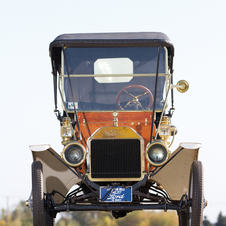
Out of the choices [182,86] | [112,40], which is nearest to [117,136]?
[182,86]

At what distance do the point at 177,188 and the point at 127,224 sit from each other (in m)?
3.15

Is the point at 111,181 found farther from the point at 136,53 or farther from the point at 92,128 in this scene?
the point at 136,53

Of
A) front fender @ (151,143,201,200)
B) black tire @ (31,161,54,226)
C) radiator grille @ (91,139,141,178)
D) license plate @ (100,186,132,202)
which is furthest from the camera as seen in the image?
front fender @ (151,143,201,200)

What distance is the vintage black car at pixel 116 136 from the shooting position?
26.5 feet

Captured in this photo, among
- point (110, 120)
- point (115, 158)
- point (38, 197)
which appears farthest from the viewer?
point (110, 120)

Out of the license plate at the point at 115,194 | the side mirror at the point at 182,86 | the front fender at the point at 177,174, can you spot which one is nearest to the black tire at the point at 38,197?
the license plate at the point at 115,194

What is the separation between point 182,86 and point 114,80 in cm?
119

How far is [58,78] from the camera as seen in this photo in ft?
30.5

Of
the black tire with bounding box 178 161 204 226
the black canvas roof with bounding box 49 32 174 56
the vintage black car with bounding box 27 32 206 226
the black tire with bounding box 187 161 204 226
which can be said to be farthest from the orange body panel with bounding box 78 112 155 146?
the black tire with bounding box 187 161 204 226

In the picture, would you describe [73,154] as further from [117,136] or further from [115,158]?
[117,136]

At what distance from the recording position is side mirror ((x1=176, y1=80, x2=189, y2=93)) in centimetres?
889

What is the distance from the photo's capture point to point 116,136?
830 centimetres

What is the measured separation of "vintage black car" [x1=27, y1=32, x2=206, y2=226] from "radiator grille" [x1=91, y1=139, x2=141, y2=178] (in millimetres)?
16

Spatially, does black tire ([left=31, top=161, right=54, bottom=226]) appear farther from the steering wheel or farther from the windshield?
the steering wheel
